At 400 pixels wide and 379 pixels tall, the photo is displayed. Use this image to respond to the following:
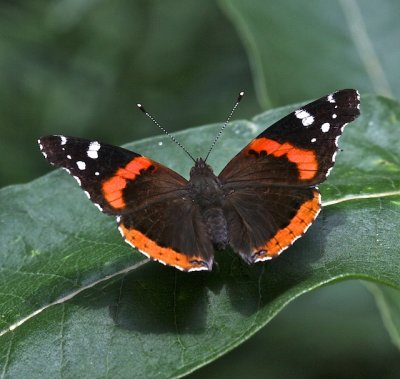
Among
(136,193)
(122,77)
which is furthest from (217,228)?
(122,77)

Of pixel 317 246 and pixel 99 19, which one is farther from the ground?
pixel 317 246

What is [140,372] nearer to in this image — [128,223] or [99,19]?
[128,223]

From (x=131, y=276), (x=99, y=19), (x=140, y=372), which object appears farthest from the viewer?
(x=99, y=19)

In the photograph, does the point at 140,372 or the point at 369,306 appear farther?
the point at 369,306

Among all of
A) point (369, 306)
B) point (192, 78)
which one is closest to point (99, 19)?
point (192, 78)

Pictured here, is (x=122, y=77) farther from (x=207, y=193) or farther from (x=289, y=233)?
(x=289, y=233)

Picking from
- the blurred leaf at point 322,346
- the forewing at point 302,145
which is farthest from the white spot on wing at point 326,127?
the blurred leaf at point 322,346
